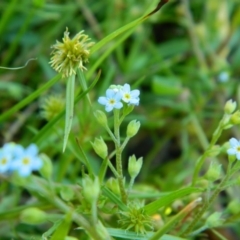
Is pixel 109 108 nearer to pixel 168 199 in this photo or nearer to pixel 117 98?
pixel 117 98

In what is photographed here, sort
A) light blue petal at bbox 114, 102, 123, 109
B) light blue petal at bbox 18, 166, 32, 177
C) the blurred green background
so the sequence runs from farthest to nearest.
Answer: the blurred green background < light blue petal at bbox 114, 102, 123, 109 < light blue petal at bbox 18, 166, 32, 177

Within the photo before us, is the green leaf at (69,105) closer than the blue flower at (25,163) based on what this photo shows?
No

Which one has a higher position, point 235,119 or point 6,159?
point 235,119

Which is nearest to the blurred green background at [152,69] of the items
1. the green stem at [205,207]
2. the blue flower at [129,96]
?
the green stem at [205,207]

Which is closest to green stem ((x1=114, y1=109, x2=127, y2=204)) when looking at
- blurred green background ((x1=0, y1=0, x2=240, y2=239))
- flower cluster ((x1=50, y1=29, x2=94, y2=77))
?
flower cluster ((x1=50, y1=29, x2=94, y2=77))

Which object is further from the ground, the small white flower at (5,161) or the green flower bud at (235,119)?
the green flower bud at (235,119)

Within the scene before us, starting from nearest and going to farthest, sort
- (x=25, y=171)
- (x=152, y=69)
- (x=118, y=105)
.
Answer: (x=25, y=171) < (x=118, y=105) < (x=152, y=69)

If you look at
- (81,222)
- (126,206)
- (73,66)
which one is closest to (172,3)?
(73,66)

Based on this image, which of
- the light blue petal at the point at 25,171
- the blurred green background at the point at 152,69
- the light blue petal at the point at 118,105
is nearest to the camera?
the light blue petal at the point at 25,171

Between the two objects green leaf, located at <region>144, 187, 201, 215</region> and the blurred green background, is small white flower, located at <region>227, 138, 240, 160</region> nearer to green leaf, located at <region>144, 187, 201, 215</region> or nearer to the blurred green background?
green leaf, located at <region>144, 187, 201, 215</region>

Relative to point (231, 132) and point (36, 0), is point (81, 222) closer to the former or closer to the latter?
point (36, 0)

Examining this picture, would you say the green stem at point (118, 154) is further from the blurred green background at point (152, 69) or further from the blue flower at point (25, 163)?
the blurred green background at point (152, 69)

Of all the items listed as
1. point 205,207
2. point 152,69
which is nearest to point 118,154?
point 205,207
